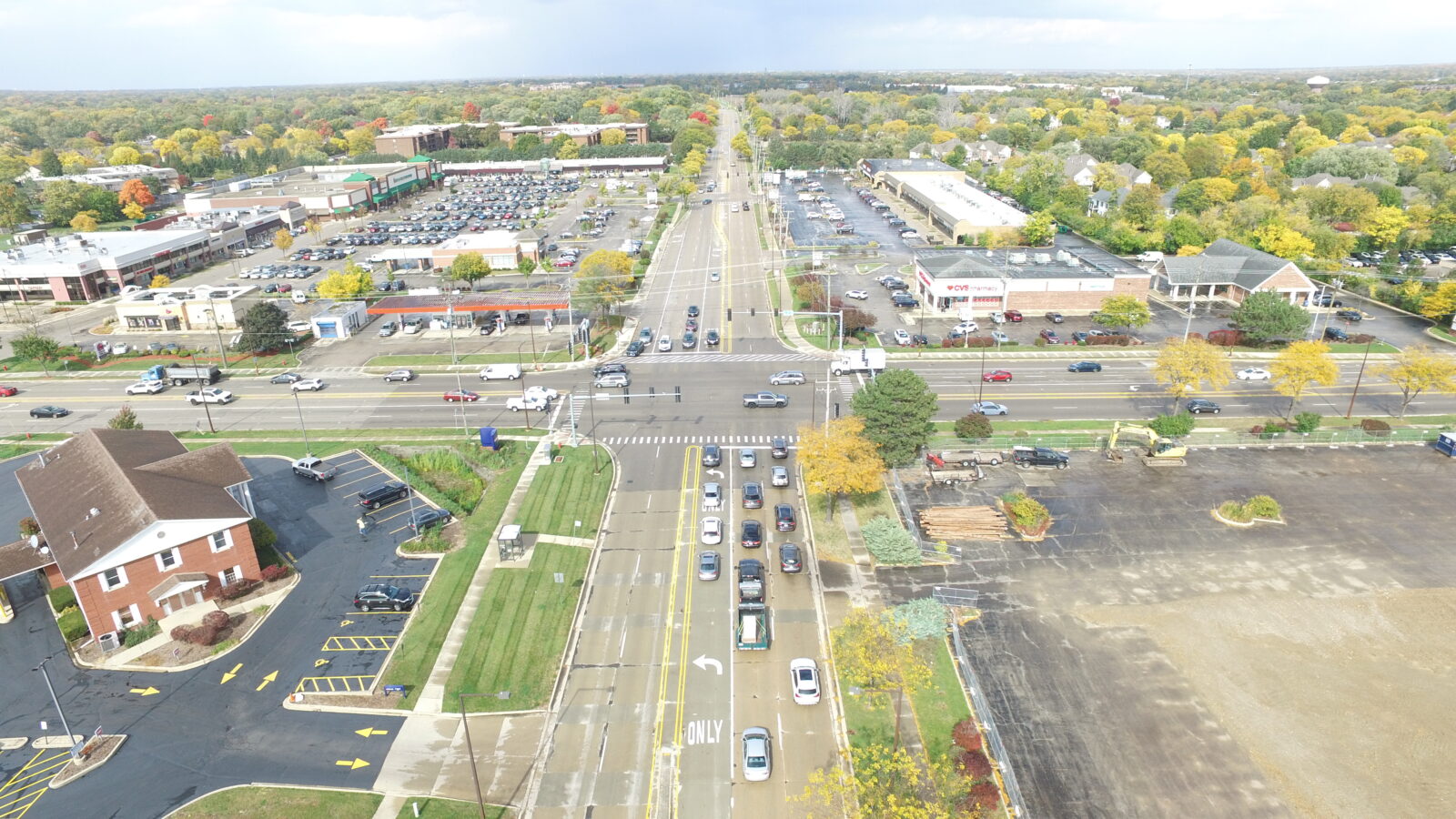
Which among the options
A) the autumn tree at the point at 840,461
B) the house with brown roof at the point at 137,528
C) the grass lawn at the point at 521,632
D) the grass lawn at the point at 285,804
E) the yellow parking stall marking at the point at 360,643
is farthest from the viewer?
the autumn tree at the point at 840,461

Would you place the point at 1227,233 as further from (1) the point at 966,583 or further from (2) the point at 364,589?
(2) the point at 364,589

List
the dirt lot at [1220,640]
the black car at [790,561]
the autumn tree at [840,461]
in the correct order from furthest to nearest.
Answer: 1. the autumn tree at [840,461]
2. the black car at [790,561]
3. the dirt lot at [1220,640]

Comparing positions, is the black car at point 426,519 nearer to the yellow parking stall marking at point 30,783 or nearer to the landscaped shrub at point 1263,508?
the yellow parking stall marking at point 30,783

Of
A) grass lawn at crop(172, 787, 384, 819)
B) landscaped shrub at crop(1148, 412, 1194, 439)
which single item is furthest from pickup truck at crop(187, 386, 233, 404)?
landscaped shrub at crop(1148, 412, 1194, 439)

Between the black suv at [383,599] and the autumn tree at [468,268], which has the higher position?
the autumn tree at [468,268]

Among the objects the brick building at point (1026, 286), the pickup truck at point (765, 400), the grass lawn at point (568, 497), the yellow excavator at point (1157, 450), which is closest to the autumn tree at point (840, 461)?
the grass lawn at point (568, 497)

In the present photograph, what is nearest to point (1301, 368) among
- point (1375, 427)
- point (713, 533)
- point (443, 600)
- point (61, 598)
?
point (1375, 427)

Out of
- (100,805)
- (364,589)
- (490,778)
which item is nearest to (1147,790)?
(490,778)
